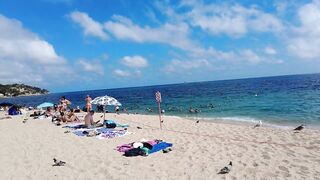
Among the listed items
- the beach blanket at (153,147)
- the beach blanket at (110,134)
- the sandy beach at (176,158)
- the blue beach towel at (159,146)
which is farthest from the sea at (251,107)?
the beach blanket at (153,147)

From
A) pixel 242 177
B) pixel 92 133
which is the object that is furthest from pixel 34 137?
pixel 242 177

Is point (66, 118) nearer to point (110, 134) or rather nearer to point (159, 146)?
point (110, 134)

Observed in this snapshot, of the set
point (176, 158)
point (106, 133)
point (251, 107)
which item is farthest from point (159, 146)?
point (251, 107)

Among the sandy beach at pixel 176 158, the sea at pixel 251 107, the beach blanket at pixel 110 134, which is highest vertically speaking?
the beach blanket at pixel 110 134

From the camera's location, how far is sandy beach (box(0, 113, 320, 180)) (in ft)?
31.3

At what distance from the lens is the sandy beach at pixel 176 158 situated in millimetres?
9531

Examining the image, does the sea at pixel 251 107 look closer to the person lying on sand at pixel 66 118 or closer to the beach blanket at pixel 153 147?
the person lying on sand at pixel 66 118

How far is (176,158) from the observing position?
1129 centimetres

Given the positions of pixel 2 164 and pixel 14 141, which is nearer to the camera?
pixel 2 164

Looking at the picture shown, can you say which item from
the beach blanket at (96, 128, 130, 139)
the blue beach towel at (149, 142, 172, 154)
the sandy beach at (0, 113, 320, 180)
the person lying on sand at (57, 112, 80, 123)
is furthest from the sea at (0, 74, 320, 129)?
the blue beach towel at (149, 142, 172, 154)

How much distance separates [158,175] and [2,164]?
6059 mm

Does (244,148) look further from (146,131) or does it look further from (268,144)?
(146,131)

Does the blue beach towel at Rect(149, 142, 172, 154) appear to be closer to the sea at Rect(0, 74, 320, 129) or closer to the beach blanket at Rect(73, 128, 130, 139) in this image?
the beach blanket at Rect(73, 128, 130, 139)

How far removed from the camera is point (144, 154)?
11.9 m
